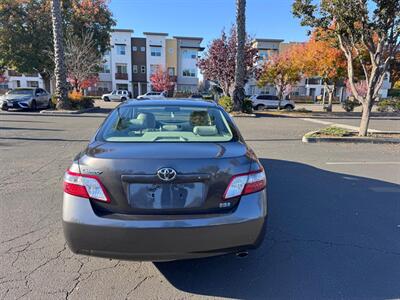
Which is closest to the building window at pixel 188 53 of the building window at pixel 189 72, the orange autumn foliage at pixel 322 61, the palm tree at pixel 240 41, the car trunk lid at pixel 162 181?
the building window at pixel 189 72

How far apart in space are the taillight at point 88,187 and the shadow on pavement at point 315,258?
1060mm

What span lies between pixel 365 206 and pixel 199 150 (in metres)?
3.36

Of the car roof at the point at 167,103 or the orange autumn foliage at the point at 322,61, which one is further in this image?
the orange autumn foliage at the point at 322,61

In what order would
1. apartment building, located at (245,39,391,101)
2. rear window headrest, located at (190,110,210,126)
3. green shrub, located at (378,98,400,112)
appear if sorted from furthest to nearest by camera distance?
1. apartment building, located at (245,39,391,101)
2. green shrub, located at (378,98,400,112)
3. rear window headrest, located at (190,110,210,126)

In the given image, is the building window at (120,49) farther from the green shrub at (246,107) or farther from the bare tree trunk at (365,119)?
the bare tree trunk at (365,119)

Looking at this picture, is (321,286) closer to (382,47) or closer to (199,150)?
(199,150)

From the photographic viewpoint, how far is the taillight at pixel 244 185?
240cm

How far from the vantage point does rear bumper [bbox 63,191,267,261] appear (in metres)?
2.26

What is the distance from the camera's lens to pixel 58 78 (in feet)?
59.5

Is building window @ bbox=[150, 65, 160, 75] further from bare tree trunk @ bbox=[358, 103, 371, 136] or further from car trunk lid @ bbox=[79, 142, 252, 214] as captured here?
car trunk lid @ bbox=[79, 142, 252, 214]

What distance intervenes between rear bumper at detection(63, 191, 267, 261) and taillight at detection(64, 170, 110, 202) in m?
0.06

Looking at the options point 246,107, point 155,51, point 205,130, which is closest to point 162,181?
point 205,130

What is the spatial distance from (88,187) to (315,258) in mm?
2407

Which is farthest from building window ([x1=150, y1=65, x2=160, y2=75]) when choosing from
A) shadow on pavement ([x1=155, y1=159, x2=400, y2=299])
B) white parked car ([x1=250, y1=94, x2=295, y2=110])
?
shadow on pavement ([x1=155, y1=159, x2=400, y2=299])
